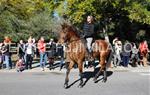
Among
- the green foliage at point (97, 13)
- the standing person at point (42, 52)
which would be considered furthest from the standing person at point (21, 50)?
the green foliage at point (97, 13)

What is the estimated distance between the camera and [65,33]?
15.0 m

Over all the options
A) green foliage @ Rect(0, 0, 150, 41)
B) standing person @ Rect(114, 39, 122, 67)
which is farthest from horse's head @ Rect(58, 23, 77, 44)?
green foliage @ Rect(0, 0, 150, 41)

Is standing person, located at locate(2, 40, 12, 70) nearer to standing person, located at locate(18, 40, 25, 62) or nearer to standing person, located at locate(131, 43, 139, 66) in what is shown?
standing person, located at locate(18, 40, 25, 62)

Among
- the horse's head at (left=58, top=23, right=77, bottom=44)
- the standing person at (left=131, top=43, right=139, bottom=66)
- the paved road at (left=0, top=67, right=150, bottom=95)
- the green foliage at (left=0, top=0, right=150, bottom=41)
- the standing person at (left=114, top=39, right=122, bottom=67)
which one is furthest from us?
the green foliage at (left=0, top=0, right=150, bottom=41)

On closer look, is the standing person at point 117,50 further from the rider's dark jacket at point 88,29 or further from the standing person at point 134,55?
the rider's dark jacket at point 88,29

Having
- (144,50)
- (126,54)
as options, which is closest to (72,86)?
(126,54)

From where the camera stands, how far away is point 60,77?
58.1 feet

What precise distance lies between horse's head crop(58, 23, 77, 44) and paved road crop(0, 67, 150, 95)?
1.75 metres

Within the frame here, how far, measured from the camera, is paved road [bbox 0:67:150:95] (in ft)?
44.7

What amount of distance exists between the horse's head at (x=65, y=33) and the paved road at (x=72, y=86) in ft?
5.74

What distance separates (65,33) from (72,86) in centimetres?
201

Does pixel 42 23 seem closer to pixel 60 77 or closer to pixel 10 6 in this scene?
pixel 10 6

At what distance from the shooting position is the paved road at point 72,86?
13.6m

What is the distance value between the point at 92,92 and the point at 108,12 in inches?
550
